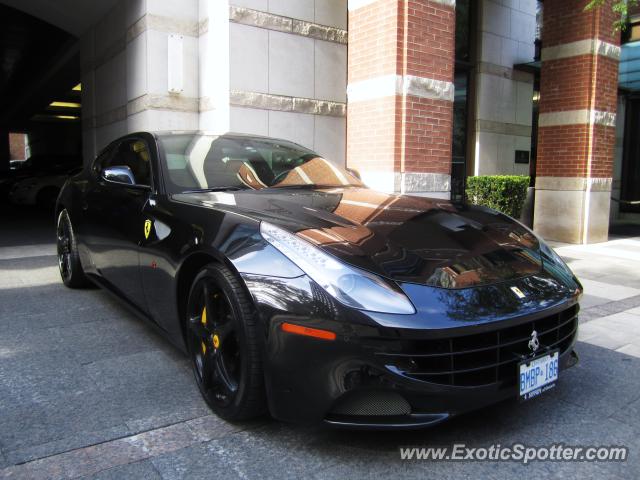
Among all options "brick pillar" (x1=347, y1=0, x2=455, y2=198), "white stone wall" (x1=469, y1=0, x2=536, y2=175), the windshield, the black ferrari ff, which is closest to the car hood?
the black ferrari ff

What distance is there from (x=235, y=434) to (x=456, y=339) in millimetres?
1114

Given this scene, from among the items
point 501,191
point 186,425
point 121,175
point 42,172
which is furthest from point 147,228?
point 42,172

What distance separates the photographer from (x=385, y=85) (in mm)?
7105

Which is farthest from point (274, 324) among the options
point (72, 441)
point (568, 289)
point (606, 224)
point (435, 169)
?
point (606, 224)

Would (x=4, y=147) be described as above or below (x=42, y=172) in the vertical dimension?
above

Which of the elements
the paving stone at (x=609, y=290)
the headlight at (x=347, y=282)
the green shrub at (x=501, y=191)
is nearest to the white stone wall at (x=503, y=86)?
the green shrub at (x=501, y=191)

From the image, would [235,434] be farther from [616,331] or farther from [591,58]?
[591,58]

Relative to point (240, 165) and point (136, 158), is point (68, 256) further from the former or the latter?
point (240, 165)

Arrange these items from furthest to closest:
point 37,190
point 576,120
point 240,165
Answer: point 37,190
point 576,120
point 240,165

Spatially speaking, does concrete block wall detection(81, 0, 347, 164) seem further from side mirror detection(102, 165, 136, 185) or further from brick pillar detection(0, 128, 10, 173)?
brick pillar detection(0, 128, 10, 173)

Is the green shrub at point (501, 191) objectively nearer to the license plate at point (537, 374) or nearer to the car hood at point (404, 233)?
the car hood at point (404, 233)

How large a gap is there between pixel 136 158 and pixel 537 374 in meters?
3.03

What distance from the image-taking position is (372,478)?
223cm

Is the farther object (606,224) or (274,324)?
(606,224)
